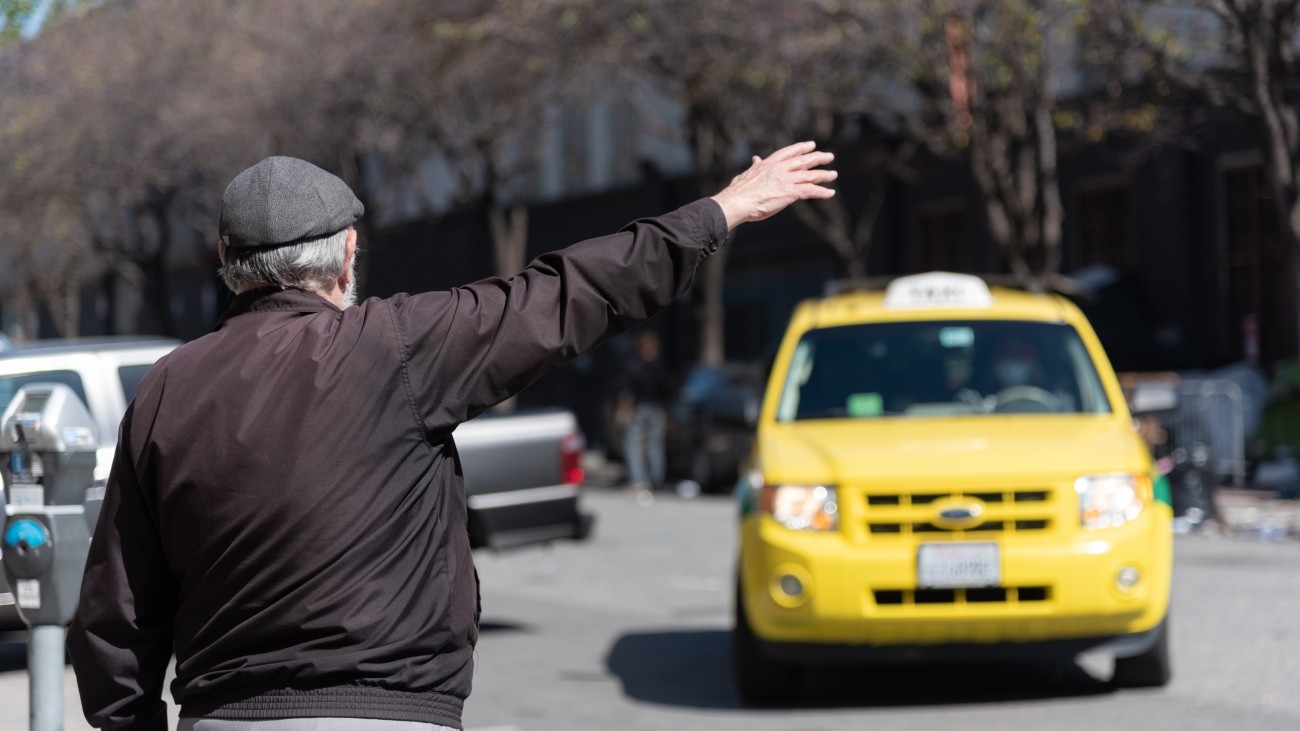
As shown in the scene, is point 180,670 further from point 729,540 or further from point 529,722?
point 729,540

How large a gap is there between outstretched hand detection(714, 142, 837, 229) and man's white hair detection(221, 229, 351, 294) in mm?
697

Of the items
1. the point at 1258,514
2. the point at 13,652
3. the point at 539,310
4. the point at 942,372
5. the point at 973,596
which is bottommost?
the point at 1258,514

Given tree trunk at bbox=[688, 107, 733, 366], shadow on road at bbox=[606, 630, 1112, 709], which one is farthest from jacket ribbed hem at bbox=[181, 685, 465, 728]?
tree trunk at bbox=[688, 107, 733, 366]

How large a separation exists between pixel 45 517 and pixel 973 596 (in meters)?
3.84

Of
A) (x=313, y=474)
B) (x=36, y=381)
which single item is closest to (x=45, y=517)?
(x=313, y=474)

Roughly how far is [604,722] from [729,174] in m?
19.6

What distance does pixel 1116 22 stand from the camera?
17.8 meters

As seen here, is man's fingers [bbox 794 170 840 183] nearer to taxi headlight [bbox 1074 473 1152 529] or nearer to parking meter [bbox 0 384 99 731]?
parking meter [bbox 0 384 99 731]

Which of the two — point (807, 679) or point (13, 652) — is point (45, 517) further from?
point (13, 652)

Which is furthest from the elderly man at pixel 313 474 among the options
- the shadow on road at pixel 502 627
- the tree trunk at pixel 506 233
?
the tree trunk at pixel 506 233

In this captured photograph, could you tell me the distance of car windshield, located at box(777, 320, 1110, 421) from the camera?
855 cm

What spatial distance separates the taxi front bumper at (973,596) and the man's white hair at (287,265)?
470 centimetres

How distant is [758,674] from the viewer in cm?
812

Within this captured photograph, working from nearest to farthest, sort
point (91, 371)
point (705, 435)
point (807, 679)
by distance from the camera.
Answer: point (807, 679), point (91, 371), point (705, 435)
